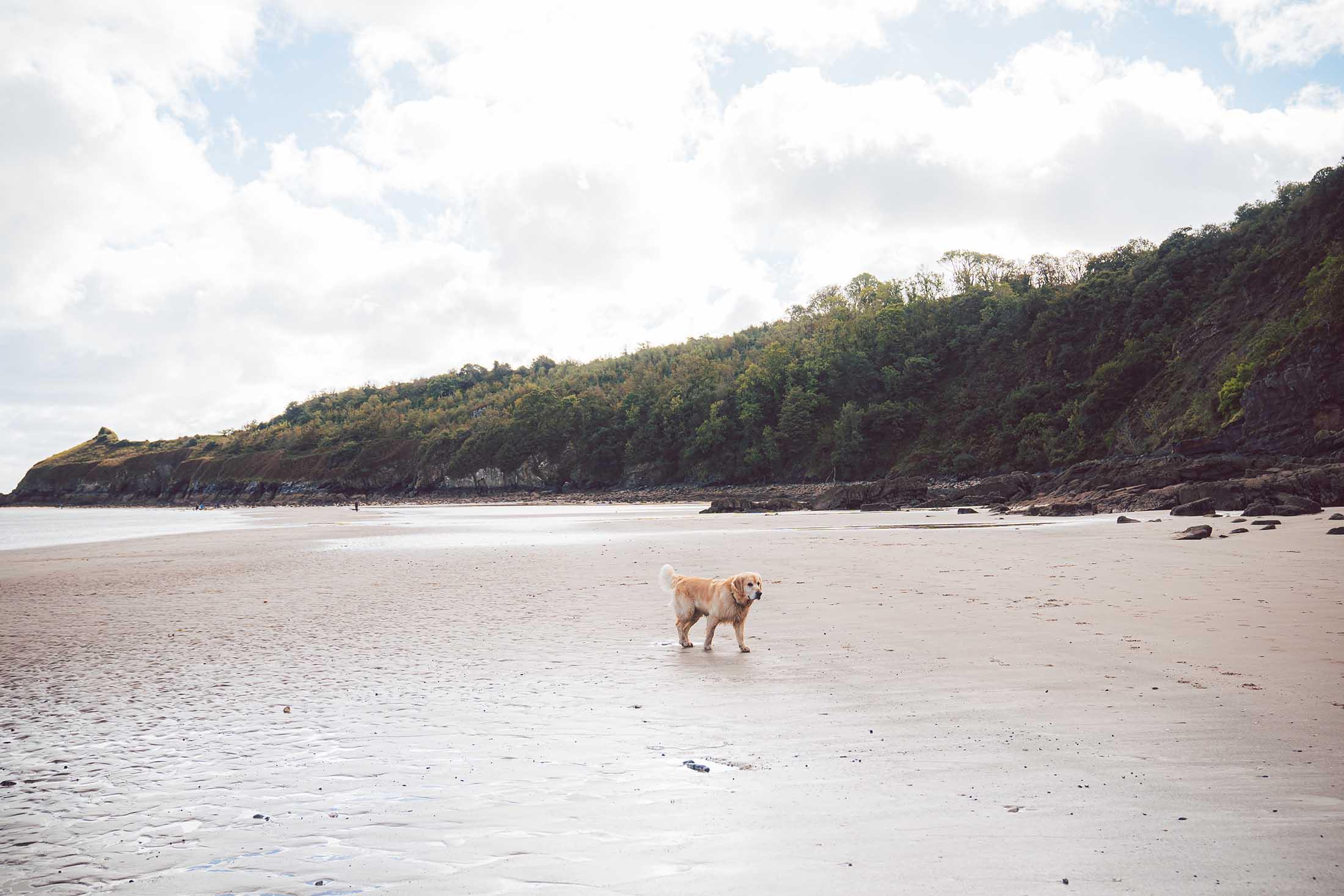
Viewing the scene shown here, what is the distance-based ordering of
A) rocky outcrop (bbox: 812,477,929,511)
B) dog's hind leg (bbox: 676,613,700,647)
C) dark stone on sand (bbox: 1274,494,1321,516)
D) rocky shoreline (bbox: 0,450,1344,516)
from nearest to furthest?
dog's hind leg (bbox: 676,613,700,647), dark stone on sand (bbox: 1274,494,1321,516), rocky shoreline (bbox: 0,450,1344,516), rocky outcrop (bbox: 812,477,929,511)

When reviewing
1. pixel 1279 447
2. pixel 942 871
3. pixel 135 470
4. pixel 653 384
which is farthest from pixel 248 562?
pixel 135 470

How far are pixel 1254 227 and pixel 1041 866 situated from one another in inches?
3084

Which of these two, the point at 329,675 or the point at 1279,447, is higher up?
the point at 1279,447

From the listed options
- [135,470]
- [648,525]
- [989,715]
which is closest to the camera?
[989,715]

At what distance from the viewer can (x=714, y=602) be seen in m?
8.07

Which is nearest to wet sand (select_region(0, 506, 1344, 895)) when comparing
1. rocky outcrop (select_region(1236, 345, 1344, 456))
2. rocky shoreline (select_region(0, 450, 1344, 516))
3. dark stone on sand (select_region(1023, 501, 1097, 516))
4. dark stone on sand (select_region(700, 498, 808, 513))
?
rocky shoreline (select_region(0, 450, 1344, 516))

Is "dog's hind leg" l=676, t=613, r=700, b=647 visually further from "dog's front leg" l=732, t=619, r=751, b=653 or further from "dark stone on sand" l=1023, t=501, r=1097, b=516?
"dark stone on sand" l=1023, t=501, r=1097, b=516

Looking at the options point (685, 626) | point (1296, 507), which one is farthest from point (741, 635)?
point (1296, 507)

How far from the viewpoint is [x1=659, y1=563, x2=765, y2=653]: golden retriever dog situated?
792cm

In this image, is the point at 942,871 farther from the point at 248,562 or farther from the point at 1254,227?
the point at 1254,227

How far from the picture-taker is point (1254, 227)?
64.1 m

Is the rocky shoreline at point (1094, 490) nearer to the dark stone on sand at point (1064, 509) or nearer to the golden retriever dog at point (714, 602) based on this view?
the dark stone on sand at point (1064, 509)

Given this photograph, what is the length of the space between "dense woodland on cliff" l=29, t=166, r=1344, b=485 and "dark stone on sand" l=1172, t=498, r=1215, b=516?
2388 cm

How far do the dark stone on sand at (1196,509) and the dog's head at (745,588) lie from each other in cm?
2063
